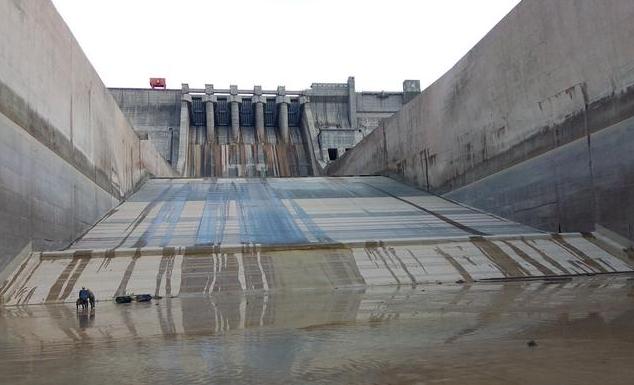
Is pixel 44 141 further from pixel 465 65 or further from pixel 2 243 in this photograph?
pixel 465 65

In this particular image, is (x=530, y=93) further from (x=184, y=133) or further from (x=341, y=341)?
(x=184, y=133)

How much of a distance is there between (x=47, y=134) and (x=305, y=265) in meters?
5.75

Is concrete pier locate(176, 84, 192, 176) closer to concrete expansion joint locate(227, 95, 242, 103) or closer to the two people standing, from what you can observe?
concrete expansion joint locate(227, 95, 242, 103)

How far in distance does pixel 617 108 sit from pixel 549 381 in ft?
30.1

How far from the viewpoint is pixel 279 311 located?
21.0ft

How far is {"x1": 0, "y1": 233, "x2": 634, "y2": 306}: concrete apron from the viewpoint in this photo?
8969 millimetres

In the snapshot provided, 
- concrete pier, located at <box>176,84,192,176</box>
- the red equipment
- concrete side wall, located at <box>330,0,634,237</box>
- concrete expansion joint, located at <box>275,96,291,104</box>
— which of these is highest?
the red equipment

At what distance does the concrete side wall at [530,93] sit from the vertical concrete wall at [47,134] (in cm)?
1067

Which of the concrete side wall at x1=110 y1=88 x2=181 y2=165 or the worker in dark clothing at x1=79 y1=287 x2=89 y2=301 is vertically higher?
the concrete side wall at x1=110 y1=88 x2=181 y2=165

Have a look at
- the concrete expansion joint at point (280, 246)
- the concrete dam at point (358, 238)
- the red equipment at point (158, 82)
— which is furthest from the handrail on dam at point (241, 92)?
the concrete expansion joint at point (280, 246)

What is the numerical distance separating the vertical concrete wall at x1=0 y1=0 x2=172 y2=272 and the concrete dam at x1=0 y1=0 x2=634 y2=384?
63 millimetres

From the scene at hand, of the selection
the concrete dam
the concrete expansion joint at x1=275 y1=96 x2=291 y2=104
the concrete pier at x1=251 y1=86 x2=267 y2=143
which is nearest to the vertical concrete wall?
the concrete dam

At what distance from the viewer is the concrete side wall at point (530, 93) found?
1055 centimetres

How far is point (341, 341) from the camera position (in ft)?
13.6
